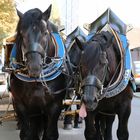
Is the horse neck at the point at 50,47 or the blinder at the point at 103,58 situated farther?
the horse neck at the point at 50,47

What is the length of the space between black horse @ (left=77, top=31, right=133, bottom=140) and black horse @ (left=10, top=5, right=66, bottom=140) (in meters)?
0.49

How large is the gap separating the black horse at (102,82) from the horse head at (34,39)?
48 centimetres

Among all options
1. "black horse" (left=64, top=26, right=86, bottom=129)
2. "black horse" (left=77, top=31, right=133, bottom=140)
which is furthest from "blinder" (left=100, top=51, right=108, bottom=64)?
"black horse" (left=64, top=26, right=86, bottom=129)

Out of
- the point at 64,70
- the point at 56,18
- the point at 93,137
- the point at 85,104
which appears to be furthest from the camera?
the point at 56,18

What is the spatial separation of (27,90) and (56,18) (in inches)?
151

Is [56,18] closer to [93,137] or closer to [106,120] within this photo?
[106,120]

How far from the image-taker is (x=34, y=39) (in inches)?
197

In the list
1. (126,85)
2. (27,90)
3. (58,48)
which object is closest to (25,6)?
(58,48)

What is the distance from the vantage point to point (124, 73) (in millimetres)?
5477

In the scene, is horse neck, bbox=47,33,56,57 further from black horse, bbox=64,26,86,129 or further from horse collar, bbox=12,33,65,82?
black horse, bbox=64,26,86,129

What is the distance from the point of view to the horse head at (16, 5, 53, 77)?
491 cm

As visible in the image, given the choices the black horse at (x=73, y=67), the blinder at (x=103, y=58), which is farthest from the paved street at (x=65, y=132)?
the blinder at (x=103, y=58)

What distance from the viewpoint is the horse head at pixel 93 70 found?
4.74 m

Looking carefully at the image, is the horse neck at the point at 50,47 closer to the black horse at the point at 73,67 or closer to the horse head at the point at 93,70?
the black horse at the point at 73,67
